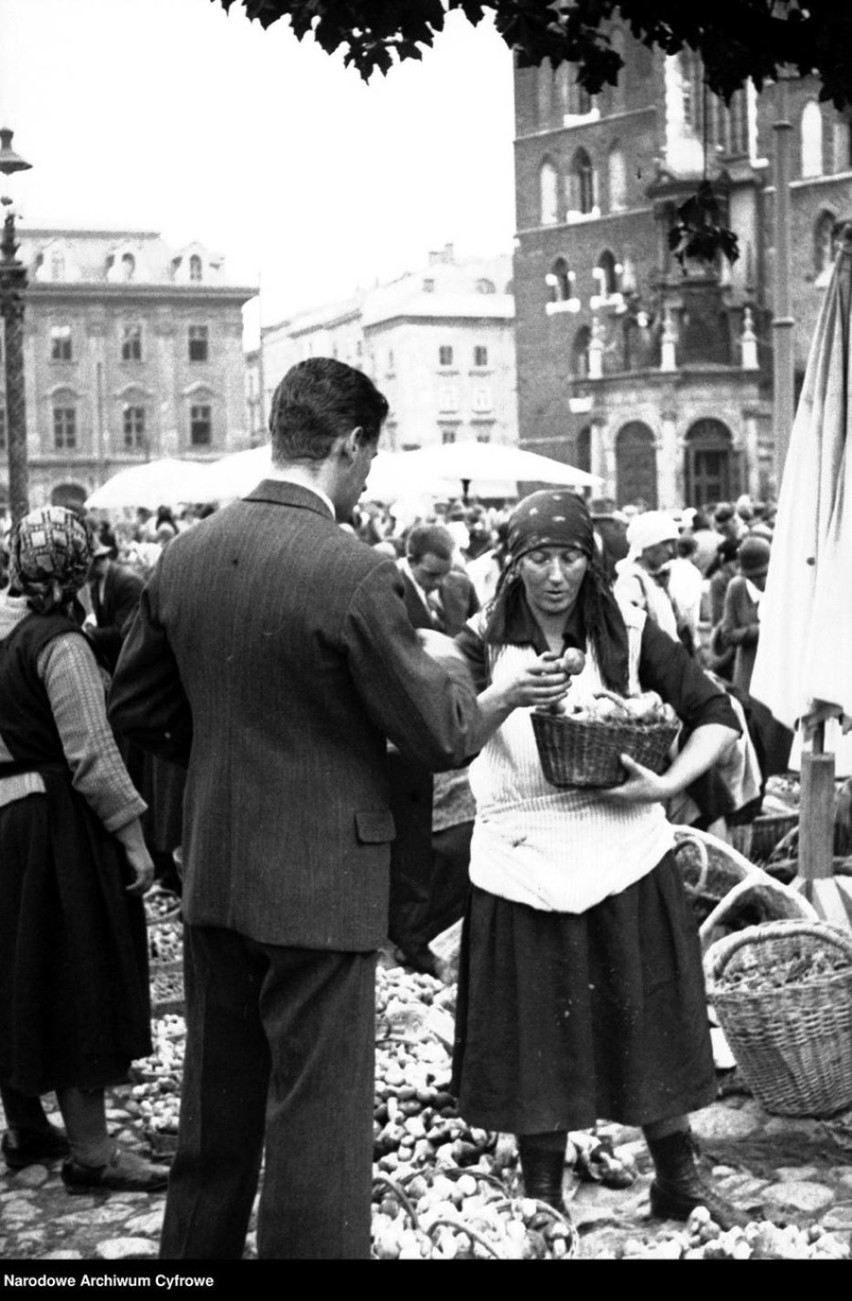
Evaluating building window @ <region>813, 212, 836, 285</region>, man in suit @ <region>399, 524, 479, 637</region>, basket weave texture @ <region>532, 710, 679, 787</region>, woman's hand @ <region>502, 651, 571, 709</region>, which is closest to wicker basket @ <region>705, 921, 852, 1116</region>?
basket weave texture @ <region>532, 710, 679, 787</region>

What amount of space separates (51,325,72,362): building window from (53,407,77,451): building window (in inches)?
93.6

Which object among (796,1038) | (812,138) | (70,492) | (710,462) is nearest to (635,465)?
(710,462)

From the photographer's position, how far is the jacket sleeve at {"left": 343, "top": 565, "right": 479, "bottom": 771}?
11.7 ft

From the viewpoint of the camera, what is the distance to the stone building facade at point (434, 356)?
262ft

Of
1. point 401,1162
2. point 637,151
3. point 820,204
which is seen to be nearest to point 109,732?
point 401,1162

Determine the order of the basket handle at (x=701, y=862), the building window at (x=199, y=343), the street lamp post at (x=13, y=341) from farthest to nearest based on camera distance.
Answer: the building window at (x=199, y=343) < the street lamp post at (x=13, y=341) < the basket handle at (x=701, y=862)

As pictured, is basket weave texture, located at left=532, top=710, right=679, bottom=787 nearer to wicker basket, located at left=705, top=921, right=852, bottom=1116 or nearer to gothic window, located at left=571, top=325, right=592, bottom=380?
wicker basket, located at left=705, top=921, right=852, bottom=1116

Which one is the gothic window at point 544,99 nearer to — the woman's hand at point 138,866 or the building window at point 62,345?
the building window at point 62,345

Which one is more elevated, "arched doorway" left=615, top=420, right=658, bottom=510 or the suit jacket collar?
"arched doorway" left=615, top=420, right=658, bottom=510

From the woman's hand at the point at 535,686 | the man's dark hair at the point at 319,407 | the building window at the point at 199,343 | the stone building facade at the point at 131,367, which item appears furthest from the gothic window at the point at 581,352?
the man's dark hair at the point at 319,407

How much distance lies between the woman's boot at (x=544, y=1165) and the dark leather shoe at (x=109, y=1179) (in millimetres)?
1207

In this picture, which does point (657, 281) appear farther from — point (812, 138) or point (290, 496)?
point (290, 496)

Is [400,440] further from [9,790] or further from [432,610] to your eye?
[9,790]
